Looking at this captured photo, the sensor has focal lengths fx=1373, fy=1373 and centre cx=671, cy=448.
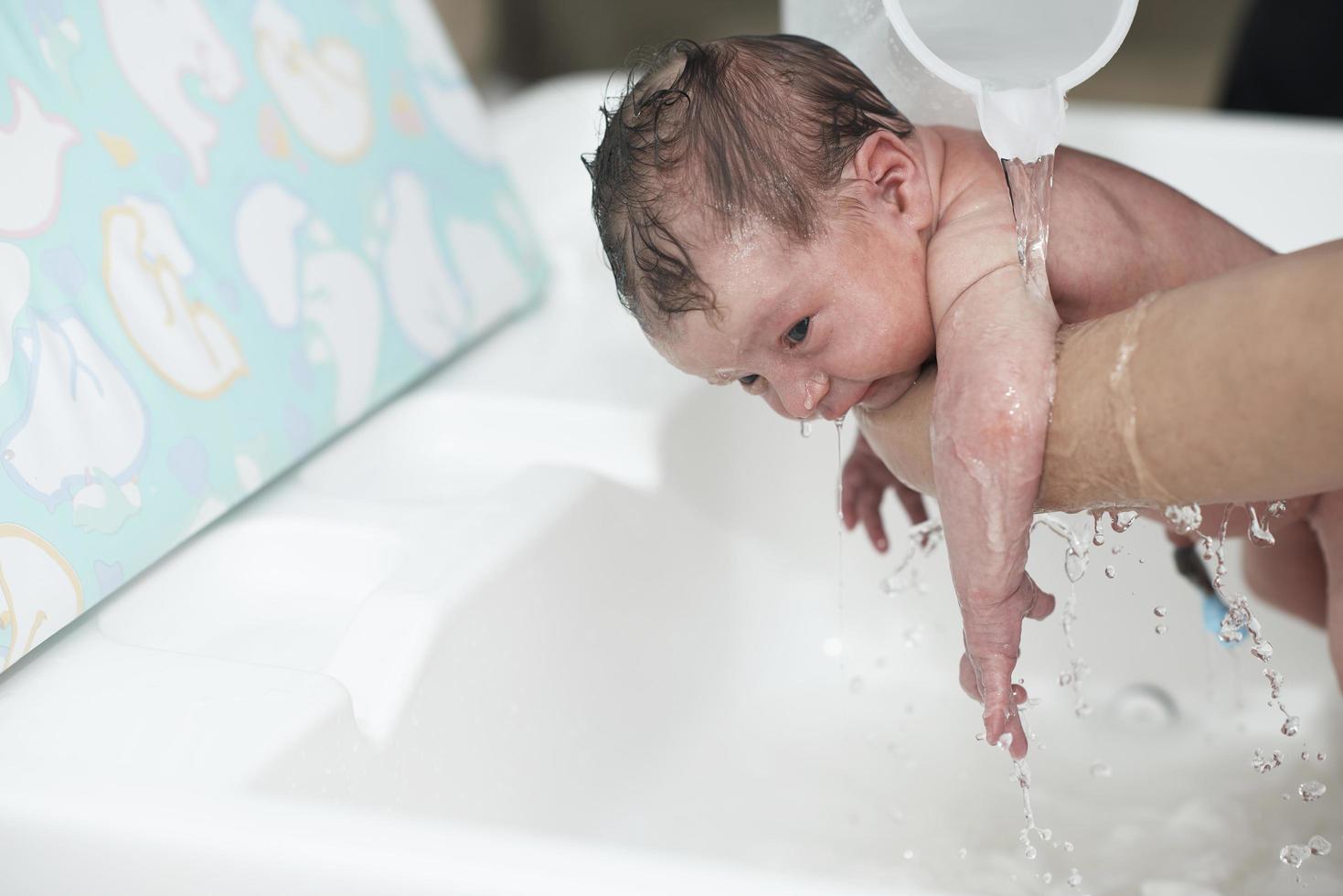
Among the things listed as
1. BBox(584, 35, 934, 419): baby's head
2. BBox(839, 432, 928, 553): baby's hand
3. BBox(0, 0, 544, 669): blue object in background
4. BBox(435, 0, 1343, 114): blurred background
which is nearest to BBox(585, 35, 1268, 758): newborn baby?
BBox(584, 35, 934, 419): baby's head

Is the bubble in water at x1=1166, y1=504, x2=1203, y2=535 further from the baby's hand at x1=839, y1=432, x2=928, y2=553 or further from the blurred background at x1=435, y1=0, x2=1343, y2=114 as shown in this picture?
the blurred background at x1=435, y1=0, x2=1343, y2=114

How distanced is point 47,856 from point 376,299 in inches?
21.1

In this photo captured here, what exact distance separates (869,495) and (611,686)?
0.80 feet

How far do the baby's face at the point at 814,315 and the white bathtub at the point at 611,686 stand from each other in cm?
25

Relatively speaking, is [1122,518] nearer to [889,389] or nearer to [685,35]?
[889,389]

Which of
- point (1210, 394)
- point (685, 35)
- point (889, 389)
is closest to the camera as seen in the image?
point (1210, 394)

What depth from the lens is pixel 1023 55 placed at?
0.72 metres

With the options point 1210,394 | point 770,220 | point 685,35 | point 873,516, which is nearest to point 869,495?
point 873,516

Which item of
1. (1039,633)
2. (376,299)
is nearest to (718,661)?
(1039,633)

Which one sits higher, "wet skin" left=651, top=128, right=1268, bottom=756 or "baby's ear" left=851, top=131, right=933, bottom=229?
"baby's ear" left=851, top=131, right=933, bottom=229

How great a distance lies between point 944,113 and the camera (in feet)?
3.21

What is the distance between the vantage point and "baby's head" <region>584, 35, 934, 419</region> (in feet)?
2.41

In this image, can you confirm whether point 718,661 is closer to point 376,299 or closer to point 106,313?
point 376,299

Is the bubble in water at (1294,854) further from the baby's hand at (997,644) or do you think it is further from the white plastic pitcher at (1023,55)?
the white plastic pitcher at (1023,55)
